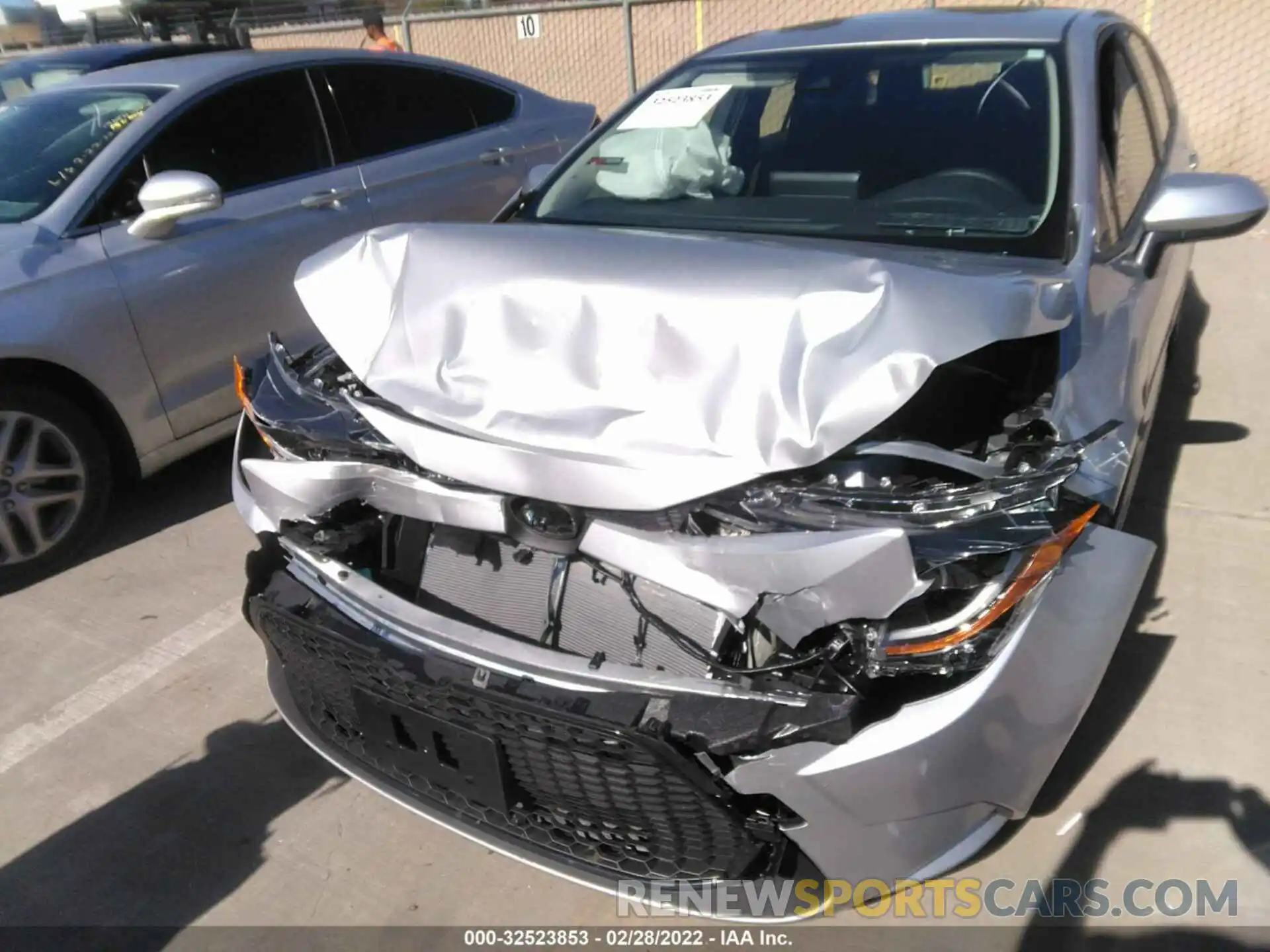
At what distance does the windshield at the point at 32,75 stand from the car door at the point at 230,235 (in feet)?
7.14

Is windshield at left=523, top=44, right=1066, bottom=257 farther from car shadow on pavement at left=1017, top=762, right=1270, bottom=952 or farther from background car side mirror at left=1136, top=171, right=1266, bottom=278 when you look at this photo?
car shadow on pavement at left=1017, top=762, right=1270, bottom=952

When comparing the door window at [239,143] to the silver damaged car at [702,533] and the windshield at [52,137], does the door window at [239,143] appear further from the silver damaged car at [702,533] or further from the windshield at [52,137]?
the silver damaged car at [702,533]

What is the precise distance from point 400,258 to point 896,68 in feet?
5.57

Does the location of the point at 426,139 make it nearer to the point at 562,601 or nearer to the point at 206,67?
the point at 206,67

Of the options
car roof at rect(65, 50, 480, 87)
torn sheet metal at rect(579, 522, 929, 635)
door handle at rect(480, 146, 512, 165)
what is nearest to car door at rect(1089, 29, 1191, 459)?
torn sheet metal at rect(579, 522, 929, 635)

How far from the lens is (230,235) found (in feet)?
13.0

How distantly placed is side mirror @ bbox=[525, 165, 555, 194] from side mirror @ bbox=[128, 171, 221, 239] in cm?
112

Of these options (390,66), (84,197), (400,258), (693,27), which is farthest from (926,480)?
(693,27)

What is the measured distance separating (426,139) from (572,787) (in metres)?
3.88

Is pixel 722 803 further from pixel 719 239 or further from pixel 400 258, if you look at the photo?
pixel 400 258

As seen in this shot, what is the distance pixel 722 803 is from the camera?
1743mm

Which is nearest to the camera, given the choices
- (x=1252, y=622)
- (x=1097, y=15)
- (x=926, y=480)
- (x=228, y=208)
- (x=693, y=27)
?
(x=926, y=480)

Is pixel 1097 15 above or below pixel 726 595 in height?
above

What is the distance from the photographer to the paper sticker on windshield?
3256 mm
